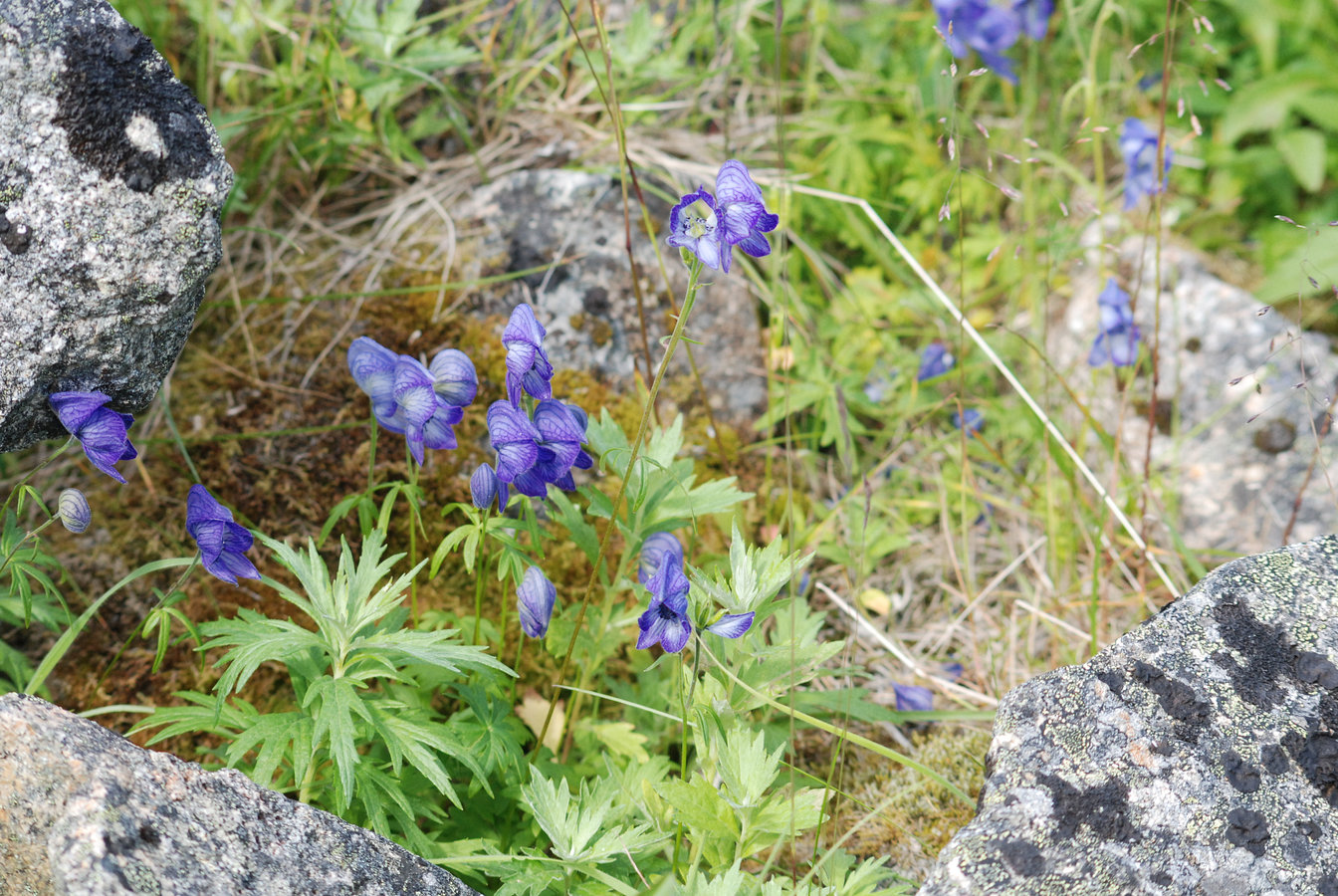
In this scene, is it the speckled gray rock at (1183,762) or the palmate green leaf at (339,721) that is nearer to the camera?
the speckled gray rock at (1183,762)

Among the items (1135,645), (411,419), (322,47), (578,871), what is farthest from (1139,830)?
(322,47)

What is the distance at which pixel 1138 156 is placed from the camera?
13.3 ft

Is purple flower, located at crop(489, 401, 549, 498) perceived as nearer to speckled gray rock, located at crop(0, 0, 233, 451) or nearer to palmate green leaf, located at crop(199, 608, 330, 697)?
palmate green leaf, located at crop(199, 608, 330, 697)

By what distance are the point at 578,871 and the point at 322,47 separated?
10.4ft

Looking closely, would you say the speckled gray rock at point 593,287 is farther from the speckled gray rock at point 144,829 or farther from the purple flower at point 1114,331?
the speckled gray rock at point 144,829

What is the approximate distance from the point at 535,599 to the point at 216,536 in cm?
70

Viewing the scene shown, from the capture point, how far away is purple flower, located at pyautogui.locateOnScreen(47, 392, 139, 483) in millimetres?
2104

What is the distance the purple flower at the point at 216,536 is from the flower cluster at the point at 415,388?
1.27ft

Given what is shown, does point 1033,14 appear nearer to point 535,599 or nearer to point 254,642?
point 535,599

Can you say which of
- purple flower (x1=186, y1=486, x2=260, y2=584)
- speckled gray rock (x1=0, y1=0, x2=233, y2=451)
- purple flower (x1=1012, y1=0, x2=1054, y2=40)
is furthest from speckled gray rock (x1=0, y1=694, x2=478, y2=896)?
purple flower (x1=1012, y1=0, x2=1054, y2=40)

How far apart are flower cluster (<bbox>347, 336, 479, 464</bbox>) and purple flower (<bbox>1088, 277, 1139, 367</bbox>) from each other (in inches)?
100

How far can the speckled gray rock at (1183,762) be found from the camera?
1.74 metres

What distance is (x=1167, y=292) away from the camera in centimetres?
432

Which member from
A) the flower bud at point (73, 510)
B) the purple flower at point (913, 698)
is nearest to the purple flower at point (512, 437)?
the flower bud at point (73, 510)
